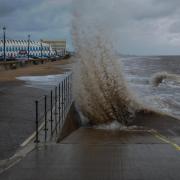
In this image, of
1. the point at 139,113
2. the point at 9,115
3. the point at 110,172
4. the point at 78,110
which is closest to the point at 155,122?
the point at 139,113

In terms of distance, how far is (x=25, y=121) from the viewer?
37.6 ft

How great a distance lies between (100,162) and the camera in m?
7.35

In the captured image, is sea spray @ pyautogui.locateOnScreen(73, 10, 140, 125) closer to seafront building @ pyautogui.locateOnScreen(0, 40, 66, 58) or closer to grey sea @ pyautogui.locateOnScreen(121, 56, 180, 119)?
grey sea @ pyautogui.locateOnScreen(121, 56, 180, 119)

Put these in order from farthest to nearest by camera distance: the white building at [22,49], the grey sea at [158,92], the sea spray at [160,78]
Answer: the white building at [22,49]
the sea spray at [160,78]
the grey sea at [158,92]

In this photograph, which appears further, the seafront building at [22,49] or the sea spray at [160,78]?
the seafront building at [22,49]

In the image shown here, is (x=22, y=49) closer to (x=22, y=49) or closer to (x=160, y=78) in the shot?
(x=22, y=49)

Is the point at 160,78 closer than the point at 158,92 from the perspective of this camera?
No

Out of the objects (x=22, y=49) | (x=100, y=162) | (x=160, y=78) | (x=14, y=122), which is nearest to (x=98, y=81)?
(x=14, y=122)

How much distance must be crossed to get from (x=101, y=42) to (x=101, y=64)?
0.76m

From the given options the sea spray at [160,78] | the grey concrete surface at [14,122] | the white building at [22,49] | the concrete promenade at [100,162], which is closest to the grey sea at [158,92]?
the sea spray at [160,78]

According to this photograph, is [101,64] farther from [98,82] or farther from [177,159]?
[177,159]

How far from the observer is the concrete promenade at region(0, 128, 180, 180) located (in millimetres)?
6492

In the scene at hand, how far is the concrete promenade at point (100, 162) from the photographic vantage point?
21.3ft

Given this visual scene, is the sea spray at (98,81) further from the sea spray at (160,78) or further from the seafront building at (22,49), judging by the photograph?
the seafront building at (22,49)
